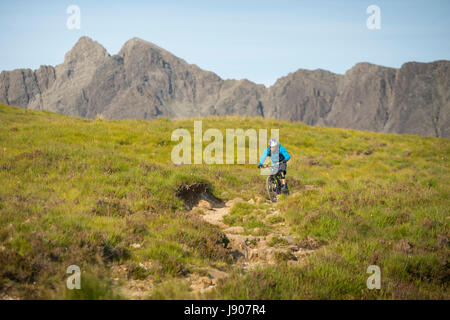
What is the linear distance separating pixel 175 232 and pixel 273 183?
21.5 feet

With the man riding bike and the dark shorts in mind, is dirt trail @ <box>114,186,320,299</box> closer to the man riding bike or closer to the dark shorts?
the man riding bike

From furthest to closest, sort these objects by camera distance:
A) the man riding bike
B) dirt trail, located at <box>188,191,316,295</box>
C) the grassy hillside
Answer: the man riding bike
dirt trail, located at <box>188,191,316,295</box>
the grassy hillside

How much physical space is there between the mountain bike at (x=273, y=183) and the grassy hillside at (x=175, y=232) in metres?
0.77

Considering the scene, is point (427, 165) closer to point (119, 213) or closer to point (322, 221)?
point (322, 221)

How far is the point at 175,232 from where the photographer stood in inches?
282

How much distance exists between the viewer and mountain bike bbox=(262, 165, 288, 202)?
12.5 m

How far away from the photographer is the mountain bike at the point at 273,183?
12.5m

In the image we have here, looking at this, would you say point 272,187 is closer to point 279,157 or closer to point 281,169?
point 281,169

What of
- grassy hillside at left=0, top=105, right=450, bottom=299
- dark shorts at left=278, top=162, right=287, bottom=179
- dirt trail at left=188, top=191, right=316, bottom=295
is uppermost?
dark shorts at left=278, top=162, right=287, bottom=179

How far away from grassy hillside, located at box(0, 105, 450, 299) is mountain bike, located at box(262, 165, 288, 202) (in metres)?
0.77

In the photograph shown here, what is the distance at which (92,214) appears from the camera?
761 cm

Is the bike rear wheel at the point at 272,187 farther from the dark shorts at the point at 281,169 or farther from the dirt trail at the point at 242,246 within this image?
the dirt trail at the point at 242,246

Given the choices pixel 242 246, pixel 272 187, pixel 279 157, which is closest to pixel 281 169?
pixel 279 157

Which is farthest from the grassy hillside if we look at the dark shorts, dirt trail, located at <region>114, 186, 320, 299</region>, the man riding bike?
the dark shorts
